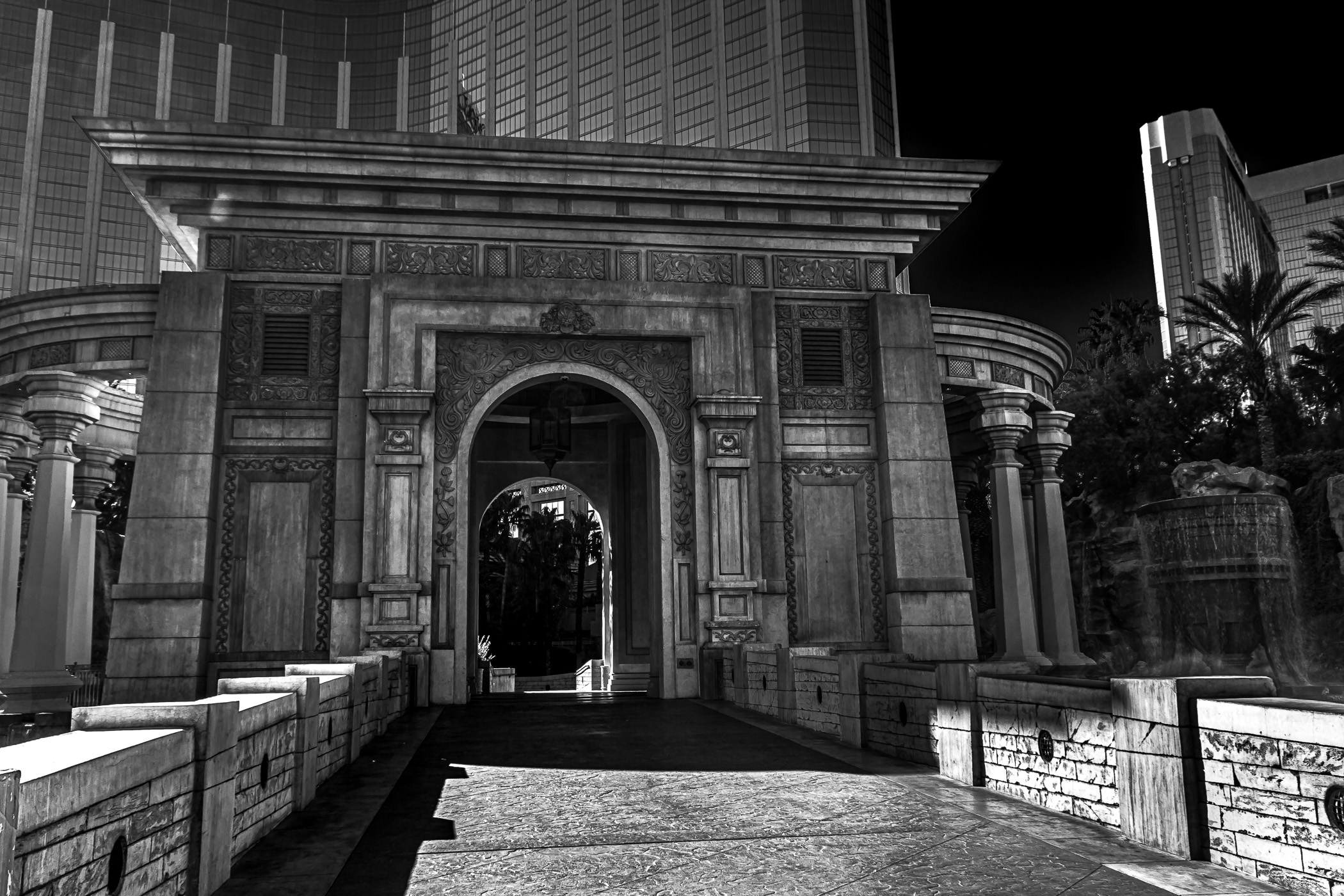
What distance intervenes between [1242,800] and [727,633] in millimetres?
11460

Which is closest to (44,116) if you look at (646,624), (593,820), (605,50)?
(605,50)

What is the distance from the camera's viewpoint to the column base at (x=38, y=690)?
17.0 m

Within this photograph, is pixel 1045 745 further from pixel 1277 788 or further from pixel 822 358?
pixel 822 358

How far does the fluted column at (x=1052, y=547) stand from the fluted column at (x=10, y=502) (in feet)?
61.8

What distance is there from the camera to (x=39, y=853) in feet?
12.2

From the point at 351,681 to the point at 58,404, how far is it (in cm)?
1070

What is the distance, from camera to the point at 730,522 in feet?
56.7

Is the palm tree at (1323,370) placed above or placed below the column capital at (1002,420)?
above

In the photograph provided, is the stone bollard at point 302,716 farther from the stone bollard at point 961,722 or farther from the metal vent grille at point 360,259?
the metal vent grille at point 360,259

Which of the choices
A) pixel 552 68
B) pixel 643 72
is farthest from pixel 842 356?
pixel 552 68

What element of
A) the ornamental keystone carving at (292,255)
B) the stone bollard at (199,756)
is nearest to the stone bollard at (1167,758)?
the stone bollard at (199,756)

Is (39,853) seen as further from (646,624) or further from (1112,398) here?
(1112,398)

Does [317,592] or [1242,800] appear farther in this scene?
[317,592]

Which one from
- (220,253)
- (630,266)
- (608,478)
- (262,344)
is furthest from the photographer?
(608,478)
